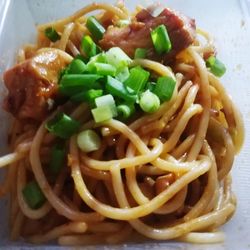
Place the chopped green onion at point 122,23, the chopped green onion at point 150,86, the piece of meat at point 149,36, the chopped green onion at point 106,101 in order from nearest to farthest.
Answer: the chopped green onion at point 106,101, the chopped green onion at point 150,86, the piece of meat at point 149,36, the chopped green onion at point 122,23

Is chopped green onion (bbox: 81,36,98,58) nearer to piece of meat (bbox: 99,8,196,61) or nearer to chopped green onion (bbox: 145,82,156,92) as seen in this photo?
piece of meat (bbox: 99,8,196,61)

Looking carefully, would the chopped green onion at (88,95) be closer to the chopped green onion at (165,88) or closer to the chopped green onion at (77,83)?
the chopped green onion at (77,83)

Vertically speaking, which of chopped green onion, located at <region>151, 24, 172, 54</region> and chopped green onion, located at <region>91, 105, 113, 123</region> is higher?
chopped green onion, located at <region>151, 24, 172, 54</region>

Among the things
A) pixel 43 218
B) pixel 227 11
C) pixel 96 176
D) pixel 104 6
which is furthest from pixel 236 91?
pixel 43 218

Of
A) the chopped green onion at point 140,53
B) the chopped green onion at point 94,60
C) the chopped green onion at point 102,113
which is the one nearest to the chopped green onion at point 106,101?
the chopped green onion at point 102,113

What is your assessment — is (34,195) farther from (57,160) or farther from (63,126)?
(63,126)

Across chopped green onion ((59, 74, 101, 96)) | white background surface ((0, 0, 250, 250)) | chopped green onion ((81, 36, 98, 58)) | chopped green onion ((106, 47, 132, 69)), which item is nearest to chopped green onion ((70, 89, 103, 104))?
chopped green onion ((59, 74, 101, 96))

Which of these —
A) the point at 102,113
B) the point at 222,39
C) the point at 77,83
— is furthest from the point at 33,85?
the point at 222,39
